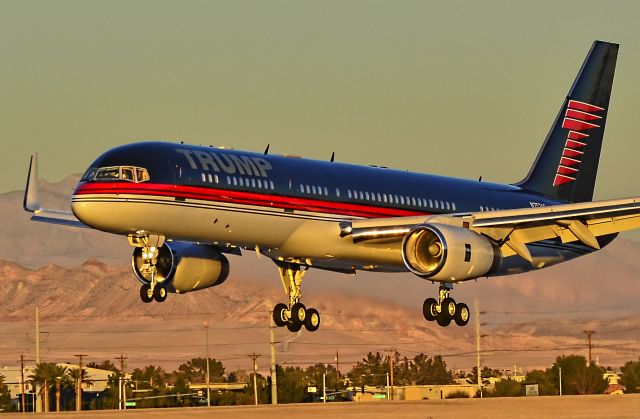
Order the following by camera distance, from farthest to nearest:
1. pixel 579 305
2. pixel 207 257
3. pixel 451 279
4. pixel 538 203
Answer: pixel 579 305 → pixel 538 203 → pixel 207 257 → pixel 451 279

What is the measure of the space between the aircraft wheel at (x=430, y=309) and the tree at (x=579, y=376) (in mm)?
104312

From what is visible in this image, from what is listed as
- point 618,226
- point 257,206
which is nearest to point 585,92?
point 618,226

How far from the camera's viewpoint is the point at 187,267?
68562 millimetres

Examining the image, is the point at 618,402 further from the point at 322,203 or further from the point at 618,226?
the point at 322,203

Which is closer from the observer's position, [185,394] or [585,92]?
[585,92]

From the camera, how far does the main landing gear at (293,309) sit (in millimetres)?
69875

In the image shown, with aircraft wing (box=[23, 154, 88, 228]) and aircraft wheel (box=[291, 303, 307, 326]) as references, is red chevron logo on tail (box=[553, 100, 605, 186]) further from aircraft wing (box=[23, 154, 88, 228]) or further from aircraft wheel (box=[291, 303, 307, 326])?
aircraft wing (box=[23, 154, 88, 228])

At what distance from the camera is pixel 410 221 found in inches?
2589

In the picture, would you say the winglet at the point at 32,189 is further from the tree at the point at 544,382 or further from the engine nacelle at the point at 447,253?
the tree at the point at 544,382

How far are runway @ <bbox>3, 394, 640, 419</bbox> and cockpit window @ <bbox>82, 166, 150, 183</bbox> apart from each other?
1676 cm

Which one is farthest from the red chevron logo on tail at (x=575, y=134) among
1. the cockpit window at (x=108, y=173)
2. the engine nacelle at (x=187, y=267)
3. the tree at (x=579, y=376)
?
the tree at (x=579, y=376)

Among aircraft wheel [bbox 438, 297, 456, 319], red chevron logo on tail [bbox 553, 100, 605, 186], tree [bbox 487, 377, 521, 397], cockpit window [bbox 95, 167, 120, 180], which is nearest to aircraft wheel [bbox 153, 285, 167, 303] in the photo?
cockpit window [bbox 95, 167, 120, 180]

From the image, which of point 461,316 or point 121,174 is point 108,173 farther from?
point 461,316

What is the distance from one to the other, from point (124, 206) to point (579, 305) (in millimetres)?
98314
